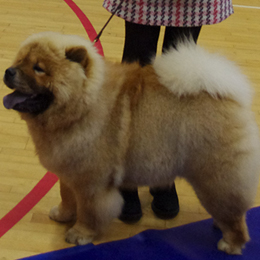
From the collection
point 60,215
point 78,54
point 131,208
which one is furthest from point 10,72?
point 131,208

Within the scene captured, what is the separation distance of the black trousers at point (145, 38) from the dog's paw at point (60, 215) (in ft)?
2.39

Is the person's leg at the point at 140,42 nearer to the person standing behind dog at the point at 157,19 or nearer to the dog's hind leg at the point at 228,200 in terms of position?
the person standing behind dog at the point at 157,19

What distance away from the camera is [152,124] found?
1360mm

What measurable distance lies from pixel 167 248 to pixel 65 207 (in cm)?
48

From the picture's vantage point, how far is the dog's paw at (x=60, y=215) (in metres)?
1.66

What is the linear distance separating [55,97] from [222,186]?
694 mm

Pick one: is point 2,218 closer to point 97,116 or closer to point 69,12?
point 97,116

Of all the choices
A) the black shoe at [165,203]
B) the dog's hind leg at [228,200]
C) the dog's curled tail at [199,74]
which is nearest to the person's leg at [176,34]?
the dog's curled tail at [199,74]

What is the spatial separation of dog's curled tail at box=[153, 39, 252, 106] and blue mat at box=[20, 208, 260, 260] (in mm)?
647

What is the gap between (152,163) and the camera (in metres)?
1.40

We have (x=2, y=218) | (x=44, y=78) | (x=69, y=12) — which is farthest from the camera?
(x=69, y=12)

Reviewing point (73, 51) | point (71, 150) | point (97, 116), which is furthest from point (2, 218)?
point (73, 51)

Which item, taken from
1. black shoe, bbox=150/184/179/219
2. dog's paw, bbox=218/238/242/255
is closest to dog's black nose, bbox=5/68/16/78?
black shoe, bbox=150/184/179/219

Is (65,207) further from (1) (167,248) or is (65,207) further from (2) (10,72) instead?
(2) (10,72)
